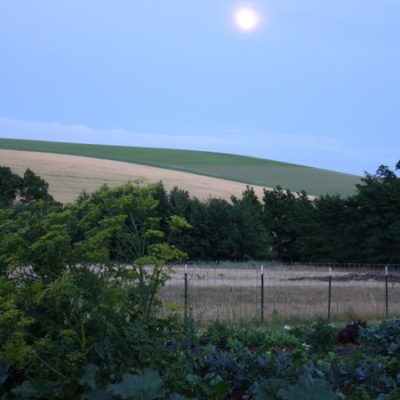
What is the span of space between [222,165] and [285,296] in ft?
214

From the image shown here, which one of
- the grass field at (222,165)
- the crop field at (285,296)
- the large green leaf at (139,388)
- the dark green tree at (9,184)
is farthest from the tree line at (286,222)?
the large green leaf at (139,388)

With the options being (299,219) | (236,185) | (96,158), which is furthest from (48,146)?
(299,219)

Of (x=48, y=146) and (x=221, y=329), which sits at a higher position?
(x=48, y=146)

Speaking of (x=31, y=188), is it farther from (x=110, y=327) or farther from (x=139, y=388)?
(x=139, y=388)

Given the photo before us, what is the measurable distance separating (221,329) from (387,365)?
11.9 feet

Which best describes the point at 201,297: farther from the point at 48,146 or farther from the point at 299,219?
the point at 48,146

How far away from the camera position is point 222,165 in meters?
87.2

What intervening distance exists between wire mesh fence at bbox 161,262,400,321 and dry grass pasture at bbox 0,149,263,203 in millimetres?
30353

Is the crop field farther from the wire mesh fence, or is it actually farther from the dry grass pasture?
the dry grass pasture

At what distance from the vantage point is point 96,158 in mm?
78562

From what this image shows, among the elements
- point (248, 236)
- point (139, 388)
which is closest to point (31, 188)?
point (248, 236)

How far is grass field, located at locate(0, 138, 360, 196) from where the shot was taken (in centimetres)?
7594

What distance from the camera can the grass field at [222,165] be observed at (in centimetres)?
7594

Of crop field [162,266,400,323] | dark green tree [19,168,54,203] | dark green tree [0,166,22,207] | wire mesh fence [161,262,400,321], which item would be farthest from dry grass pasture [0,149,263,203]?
wire mesh fence [161,262,400,321]
